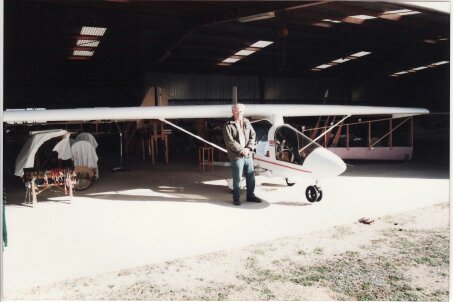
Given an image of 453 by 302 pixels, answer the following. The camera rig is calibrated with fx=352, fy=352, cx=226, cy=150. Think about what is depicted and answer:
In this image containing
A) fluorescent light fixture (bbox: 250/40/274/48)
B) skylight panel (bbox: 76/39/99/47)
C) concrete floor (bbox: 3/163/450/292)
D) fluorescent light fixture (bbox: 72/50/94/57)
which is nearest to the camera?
concrete floor (bbox: 3/163/450/292)

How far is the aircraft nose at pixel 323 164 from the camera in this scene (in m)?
6.39

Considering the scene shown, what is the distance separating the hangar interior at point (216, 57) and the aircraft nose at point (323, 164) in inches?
Result: 85.5

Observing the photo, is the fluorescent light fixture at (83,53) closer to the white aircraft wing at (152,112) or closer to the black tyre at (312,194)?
the white aircraft wing at (152,112)

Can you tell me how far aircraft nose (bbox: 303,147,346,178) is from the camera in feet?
→ 21.0

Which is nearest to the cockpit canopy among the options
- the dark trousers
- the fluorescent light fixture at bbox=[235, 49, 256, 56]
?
the dark trousers

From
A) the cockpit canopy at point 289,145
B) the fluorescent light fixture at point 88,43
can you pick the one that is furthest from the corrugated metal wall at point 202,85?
the cockpit canopy at point 289,145

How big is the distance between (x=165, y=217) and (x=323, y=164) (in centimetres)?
300

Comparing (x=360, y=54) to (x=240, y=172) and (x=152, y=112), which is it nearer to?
(x=240, y=172)

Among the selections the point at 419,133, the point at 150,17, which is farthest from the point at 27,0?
the point at 419,133

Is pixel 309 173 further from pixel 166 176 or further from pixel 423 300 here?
pixel 166 176

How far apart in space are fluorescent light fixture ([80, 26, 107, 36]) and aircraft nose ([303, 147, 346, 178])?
32.0 feet

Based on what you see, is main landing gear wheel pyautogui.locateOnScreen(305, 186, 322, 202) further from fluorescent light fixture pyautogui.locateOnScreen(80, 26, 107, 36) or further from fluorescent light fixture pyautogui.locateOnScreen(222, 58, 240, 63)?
fluorescent light fixture pyautogui.locateOnScreen(222, 58, 240, 63)

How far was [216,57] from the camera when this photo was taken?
19.9 m

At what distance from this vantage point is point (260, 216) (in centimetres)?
609
